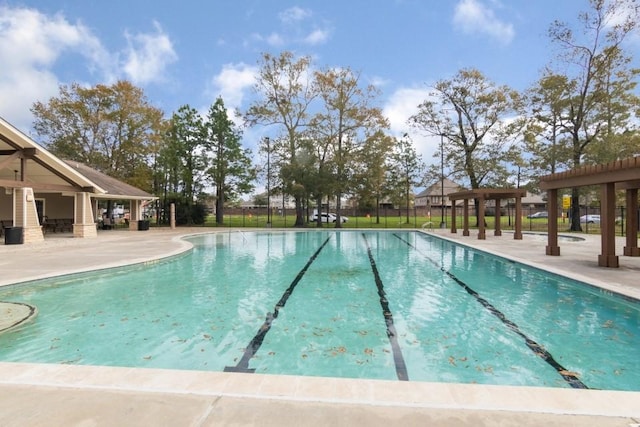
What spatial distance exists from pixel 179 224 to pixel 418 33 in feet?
78.5

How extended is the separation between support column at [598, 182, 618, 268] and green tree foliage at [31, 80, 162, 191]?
98.8 feet

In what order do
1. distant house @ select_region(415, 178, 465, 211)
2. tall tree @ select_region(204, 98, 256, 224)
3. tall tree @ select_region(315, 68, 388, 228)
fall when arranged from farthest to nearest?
distant house @ select_region(415, 178, 465, 211) < tall tree @ select_region(204, 98, 256, 224) < tall tree @ select_region(315, 68, 388, 228)

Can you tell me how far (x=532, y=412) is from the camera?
2.48m

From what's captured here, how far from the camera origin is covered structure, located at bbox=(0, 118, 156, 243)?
14.4 m

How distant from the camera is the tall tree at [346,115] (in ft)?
92.0

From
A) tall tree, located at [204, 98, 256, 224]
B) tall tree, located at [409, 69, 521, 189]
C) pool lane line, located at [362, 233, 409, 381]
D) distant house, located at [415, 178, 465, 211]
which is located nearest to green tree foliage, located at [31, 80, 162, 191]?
tall tree, located at [204, 98, 256, 224]

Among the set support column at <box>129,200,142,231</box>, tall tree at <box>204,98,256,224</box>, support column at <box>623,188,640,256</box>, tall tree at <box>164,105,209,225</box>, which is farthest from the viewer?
tall tree at <box>204,98,256,224</box>

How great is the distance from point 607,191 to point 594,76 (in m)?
17.7

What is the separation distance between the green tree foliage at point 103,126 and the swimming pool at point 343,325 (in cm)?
2380

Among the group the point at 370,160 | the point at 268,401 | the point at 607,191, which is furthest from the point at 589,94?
the point at 268,401

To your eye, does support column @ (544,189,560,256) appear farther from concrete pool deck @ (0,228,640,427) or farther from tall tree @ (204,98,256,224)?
tall tree @ (204,98,256,224)

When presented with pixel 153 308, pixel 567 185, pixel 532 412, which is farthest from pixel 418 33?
pixel 532 412

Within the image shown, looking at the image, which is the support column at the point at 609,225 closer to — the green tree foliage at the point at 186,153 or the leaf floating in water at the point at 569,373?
the leaf floating in water at the point at 569,373

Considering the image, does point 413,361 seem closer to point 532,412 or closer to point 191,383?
point 532,412
